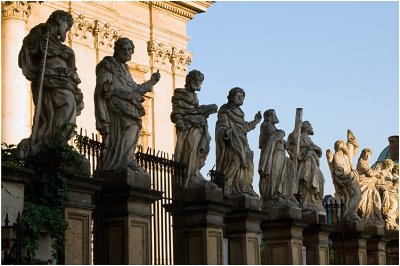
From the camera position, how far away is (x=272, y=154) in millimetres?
23172

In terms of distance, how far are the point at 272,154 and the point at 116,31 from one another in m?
13.8

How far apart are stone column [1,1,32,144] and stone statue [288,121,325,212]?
→ 8.71 m

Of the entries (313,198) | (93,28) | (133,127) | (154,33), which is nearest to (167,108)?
(154,33)

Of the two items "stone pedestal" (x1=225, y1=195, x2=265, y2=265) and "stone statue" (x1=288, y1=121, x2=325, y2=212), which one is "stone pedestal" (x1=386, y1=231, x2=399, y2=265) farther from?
"stone pedestal" (x1=225, y1=195, x2=265, y2=265)

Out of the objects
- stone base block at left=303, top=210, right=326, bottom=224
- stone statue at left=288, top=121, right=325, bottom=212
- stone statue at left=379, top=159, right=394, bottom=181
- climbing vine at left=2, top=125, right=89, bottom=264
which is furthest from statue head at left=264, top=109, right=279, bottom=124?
stone statue at left=379, top=159, right=394, bottom=181

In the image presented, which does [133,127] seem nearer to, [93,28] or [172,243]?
[172,243]

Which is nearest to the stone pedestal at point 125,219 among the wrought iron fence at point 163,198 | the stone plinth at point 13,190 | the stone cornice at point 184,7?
the wrought iron fence at point 163,198

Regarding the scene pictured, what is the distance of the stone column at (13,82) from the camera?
100 ft

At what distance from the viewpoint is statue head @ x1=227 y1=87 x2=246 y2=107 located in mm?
21734

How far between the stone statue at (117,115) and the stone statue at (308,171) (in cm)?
753

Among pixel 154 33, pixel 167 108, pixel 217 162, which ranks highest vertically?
pixel 154 33

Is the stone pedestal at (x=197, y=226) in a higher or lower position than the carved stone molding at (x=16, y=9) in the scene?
lower

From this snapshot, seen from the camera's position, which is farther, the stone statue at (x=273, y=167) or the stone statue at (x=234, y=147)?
the stone statue at (x=273, y=167)

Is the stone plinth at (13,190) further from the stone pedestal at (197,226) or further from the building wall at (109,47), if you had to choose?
the building wall at (109,47)
